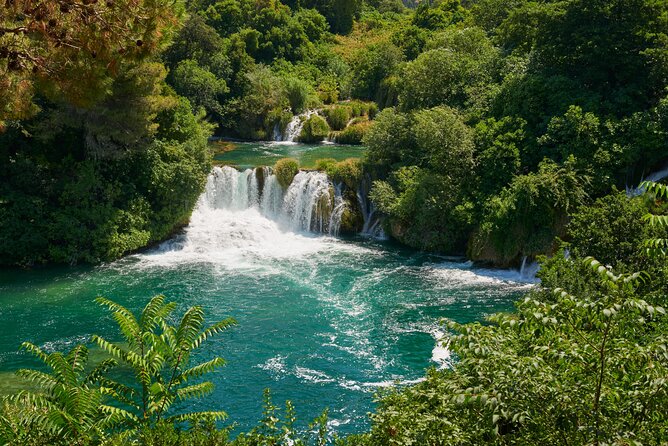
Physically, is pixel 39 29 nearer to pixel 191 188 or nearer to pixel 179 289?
pixel 179 289

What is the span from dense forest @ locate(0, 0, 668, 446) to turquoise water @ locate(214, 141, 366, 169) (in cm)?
273

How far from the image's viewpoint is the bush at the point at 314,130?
4569 cm

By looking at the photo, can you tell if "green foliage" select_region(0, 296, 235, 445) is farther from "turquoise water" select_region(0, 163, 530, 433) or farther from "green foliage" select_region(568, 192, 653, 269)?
"green foliage" select_region(568, 192, 653, 269)

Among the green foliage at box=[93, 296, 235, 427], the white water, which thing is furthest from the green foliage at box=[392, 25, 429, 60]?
the green foliage at box=[93, 296, 235, 427]

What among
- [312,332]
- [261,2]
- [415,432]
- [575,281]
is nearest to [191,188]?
[312,332]

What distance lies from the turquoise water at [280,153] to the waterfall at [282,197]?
162cm

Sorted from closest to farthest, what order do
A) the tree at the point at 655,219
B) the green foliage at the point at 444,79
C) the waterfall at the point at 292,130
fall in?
the tree at the point at 655,219 → the green foliage at the point at 444,79 → the waterfall at the point at 292,130

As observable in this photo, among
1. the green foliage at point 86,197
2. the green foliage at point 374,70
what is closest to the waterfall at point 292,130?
the green foliage at point 374,70

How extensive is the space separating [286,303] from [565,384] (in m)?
16.3

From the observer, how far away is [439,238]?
2642 centimetres

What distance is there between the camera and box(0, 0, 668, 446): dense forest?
20.1ft

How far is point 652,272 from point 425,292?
9711mm

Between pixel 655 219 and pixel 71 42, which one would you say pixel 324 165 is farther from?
pixel 655 219

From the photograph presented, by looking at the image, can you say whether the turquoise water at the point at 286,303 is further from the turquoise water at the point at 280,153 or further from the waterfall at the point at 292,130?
the waterfall at the point at 292,130
